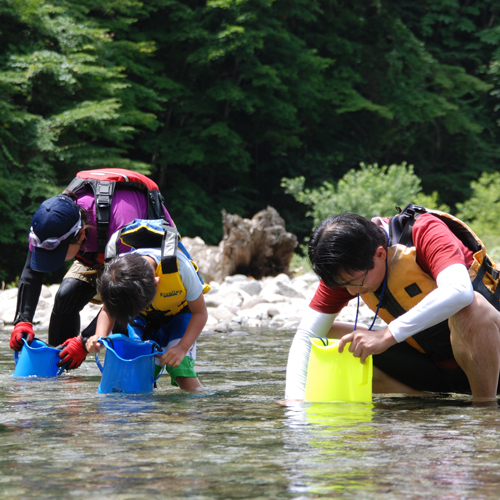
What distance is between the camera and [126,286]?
9.36ft

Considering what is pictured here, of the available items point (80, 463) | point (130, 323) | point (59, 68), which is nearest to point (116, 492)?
point (80, 463)

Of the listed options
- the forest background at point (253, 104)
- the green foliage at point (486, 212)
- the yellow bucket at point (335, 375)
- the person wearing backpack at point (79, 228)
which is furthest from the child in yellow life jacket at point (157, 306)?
the green foliage at point (486, 212)

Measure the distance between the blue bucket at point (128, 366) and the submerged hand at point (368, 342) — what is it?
942 mm

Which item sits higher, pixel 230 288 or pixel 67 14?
pixel 67 14

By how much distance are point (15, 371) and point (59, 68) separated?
419 inches

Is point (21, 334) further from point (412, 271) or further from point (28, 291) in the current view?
point (412, 271)

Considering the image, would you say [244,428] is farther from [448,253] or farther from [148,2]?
[148,2]

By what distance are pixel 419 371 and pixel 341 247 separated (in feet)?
3.06

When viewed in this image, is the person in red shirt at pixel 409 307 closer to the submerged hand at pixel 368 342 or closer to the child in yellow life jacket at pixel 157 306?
the submerged hand at pixel 368 342

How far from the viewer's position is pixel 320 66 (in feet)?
65.6

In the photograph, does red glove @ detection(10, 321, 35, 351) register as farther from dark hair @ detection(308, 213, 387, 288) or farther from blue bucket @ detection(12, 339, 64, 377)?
dark hair @ detection(308, 213, 387, 288)

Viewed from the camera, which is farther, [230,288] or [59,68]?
[59,68]

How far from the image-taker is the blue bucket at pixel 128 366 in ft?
10.4

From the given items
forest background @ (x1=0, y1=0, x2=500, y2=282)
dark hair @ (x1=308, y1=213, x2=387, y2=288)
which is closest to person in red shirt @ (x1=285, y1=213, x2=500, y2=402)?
dark hair @ (x1=308, y1=213, x2=387, y2=288)
